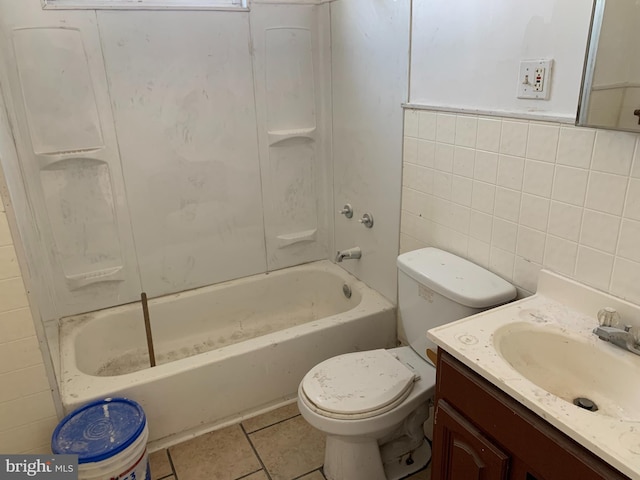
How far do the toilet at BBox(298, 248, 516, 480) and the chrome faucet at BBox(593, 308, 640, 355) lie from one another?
1.04 ft

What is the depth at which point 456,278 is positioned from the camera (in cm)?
163

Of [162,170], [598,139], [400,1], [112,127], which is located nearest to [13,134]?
[112,127]

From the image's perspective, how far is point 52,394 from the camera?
1.69 m

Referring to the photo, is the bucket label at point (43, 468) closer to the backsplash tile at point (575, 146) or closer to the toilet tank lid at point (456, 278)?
the toilet tank lid at point (456, 278)

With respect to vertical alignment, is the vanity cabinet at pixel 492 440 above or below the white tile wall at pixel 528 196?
below

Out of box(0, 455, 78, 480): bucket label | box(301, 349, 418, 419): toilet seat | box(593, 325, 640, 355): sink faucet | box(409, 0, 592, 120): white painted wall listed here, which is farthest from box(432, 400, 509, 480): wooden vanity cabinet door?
box(0, 455, 78, 480): bucket label

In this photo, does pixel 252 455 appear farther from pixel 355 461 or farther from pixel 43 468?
pixel 43 468

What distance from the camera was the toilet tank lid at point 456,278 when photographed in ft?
5.00

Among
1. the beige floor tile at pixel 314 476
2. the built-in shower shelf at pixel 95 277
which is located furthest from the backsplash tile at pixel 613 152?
the built-in shower shelf at pixel 95 277

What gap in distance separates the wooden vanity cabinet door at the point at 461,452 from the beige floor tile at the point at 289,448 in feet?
2.21

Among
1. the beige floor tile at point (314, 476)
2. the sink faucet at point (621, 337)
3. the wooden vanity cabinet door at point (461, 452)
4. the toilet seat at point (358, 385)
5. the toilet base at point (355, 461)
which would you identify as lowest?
the beige floor tile at point (314, 476)

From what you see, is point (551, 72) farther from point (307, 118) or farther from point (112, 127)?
point (112, 127)

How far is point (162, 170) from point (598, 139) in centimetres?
184

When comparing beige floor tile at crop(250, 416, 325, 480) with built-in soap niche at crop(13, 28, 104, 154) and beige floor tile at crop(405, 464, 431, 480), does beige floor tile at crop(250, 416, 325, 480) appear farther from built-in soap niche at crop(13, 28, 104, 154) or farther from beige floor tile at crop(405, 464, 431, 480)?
built-in soap niche at crop(13, 28, 104, 154)
